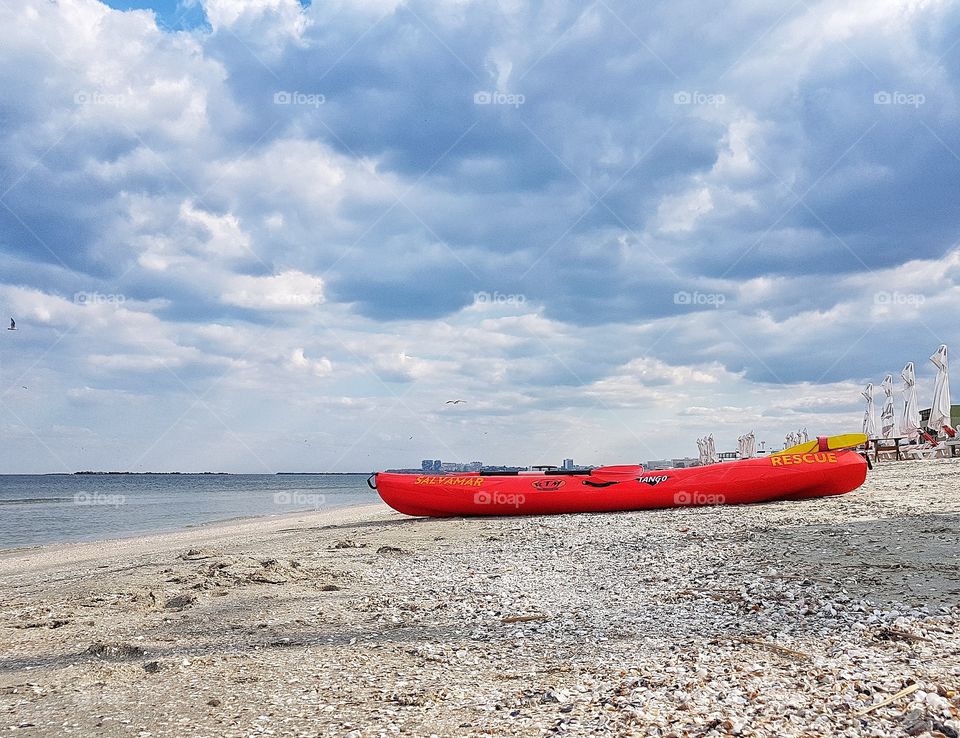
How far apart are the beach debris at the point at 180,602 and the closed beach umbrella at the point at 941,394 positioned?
76.1 feet

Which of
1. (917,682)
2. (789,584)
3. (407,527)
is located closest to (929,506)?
(789,584)

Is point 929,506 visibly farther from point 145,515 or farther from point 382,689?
point 145,515

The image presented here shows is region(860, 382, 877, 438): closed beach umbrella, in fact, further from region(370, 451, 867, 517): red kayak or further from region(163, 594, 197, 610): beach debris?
region(163, 594, 197, 610): beach debris

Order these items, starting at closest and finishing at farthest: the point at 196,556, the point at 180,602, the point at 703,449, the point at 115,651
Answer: the point at 115,651
the point at 180,602
the point at 196,556
the point at 703,449

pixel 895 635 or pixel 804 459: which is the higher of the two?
pixel 804 459

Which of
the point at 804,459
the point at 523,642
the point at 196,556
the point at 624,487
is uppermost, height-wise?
the point at 804,459

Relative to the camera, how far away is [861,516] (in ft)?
34.0

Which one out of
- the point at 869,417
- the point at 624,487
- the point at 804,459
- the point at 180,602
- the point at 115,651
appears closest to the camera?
the point at 115,651

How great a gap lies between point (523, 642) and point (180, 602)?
401 cm

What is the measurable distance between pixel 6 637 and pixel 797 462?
1381 cm

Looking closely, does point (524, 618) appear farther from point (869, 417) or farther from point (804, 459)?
point (869, 417)

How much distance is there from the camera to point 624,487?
15328 millimetres

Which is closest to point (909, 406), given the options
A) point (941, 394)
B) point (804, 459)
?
point (941, 394)

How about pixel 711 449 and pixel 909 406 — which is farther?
pixel 711 449
